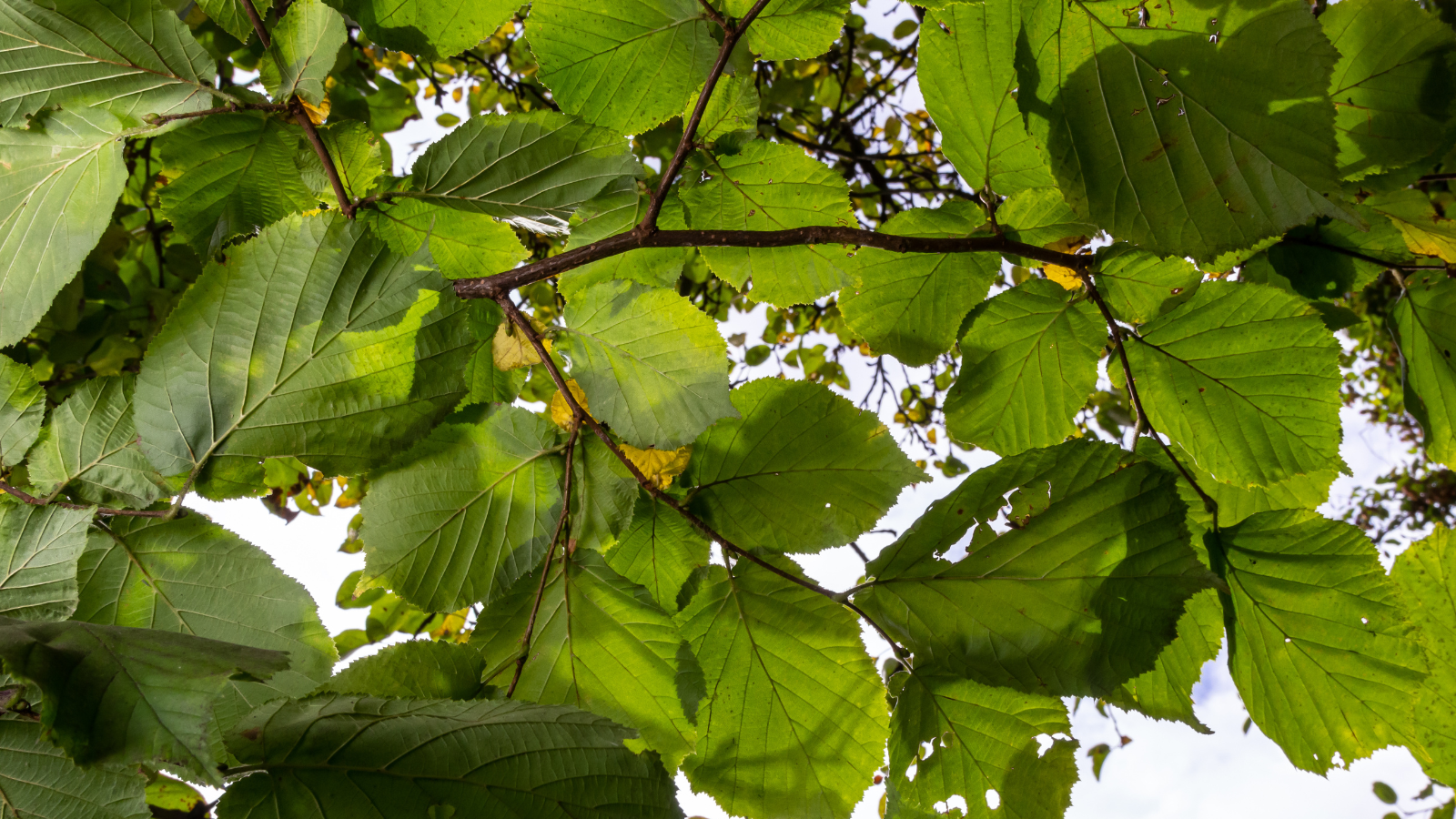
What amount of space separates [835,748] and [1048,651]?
0.22 metres

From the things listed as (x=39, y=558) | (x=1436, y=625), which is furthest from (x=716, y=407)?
(x=1436, y=625)

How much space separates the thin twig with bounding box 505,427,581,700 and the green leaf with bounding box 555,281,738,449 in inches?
1.9

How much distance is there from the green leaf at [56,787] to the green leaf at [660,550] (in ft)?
1.34

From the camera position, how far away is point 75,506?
614 millimetres

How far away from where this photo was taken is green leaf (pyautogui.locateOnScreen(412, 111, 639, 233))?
711 millimetres

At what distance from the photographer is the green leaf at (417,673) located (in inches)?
25.2

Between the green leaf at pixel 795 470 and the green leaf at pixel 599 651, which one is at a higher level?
the green leaf at pixel 795 470

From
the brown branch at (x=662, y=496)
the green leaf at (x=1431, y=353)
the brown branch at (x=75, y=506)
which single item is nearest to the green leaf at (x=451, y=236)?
the brown branch at (x=662, y=496)

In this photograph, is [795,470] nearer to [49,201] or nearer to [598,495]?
[598,495]

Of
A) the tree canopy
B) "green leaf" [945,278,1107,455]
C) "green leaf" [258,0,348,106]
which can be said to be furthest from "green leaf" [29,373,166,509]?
"green leaf" [945,278,1107,455]

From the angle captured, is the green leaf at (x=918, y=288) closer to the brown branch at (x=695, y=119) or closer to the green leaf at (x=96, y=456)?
the brown branch at (x=695, y=119)

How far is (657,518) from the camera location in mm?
795

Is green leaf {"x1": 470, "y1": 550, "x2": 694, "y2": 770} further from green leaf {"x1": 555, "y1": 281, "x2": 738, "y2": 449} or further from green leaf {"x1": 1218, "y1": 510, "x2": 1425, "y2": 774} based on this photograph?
green leaf {"x1": 1218, "y1": 510, "x2": 1425, "y2": 774}

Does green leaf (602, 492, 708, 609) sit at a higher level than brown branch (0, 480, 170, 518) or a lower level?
higher
